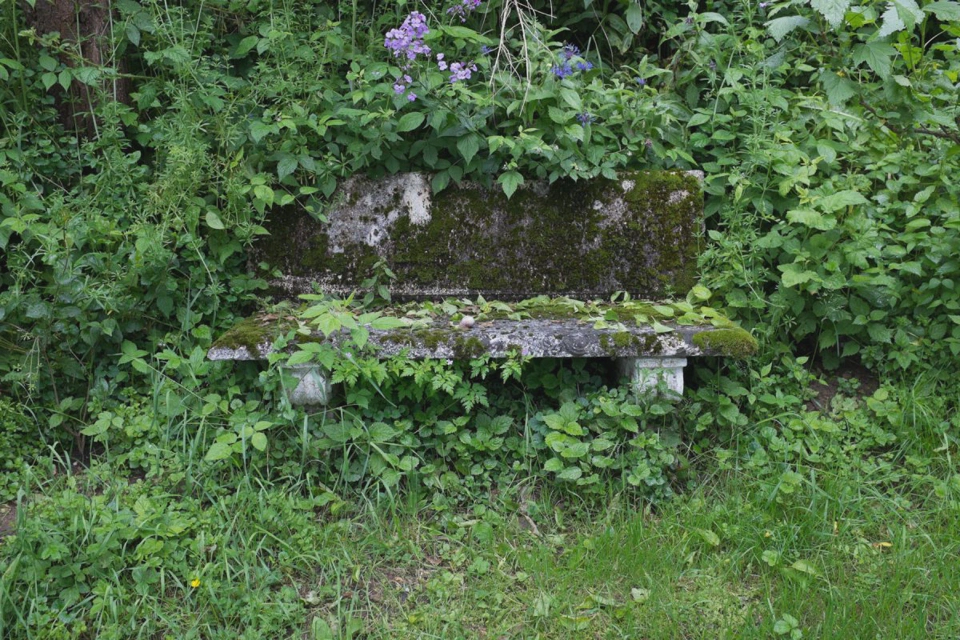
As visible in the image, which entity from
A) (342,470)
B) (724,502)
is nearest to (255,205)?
(342,470)

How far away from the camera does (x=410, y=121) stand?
3383 mm

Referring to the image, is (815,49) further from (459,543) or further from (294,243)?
(459,543)

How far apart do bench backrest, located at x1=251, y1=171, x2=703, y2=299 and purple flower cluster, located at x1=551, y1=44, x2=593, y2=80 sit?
467 mm

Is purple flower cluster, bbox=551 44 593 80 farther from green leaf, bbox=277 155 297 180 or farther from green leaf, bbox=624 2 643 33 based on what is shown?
green leaf, bbox=277 155 297 180

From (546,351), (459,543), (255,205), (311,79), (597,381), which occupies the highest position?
(311,79)

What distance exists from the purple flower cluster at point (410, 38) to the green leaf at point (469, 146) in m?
0.39

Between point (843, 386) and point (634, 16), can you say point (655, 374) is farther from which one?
point (634, 16)

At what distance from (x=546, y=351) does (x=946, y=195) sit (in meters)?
2.01

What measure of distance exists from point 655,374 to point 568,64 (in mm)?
1455

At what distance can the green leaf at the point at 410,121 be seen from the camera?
338cm

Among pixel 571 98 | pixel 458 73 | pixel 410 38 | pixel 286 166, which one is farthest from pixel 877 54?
pixel 286 166

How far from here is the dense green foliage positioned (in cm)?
256

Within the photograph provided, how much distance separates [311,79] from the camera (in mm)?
3545

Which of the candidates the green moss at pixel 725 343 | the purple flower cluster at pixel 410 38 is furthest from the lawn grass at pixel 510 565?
the purple flower cluster at pixel 410 38
